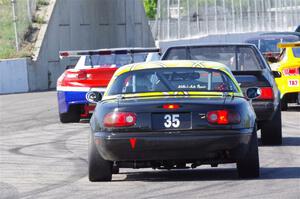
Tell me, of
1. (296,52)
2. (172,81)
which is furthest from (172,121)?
(296,52)

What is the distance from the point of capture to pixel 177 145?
9.98 m

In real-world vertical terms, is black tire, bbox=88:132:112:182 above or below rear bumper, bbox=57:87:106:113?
above

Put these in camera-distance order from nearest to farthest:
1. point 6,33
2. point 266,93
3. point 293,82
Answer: point 266,93 → point 293,82 → point 6,33

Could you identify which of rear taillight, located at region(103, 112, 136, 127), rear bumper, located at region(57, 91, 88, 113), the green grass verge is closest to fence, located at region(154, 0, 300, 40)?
the green grass verge

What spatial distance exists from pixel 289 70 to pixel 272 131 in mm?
6404

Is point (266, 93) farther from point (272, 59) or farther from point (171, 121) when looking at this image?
point (272, 59)

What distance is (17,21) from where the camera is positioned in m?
37.3

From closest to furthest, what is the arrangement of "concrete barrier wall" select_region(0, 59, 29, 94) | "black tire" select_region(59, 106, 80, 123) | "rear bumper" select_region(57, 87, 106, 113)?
"rear bumper" select_region(57, 87, 106, 113) < "black tire" select_region(59, 106, 80, 123) < "concrete barrier wall" select_region(0, 59, 29, 94)

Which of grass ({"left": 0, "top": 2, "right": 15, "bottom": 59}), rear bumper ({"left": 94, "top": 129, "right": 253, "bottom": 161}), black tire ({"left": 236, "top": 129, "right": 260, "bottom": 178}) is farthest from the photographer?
grass ({"left": 0, "top": 2, "right": 15, "bottom": 59})

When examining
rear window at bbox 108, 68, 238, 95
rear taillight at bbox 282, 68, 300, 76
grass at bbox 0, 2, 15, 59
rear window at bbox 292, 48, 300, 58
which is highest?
rear window at bbox 108, 68, 238, 95

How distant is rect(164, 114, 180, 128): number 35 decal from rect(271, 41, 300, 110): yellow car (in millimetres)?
10228

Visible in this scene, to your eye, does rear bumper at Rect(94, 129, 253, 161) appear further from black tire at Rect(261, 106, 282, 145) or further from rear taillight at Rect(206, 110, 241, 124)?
black tire at Rect(261, 106, 282, 145)

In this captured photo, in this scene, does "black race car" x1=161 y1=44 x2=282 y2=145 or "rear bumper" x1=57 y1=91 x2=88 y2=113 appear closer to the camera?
"black race car" x1=161 y1=44 x2=282 y2=145

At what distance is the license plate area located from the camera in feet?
32.9
